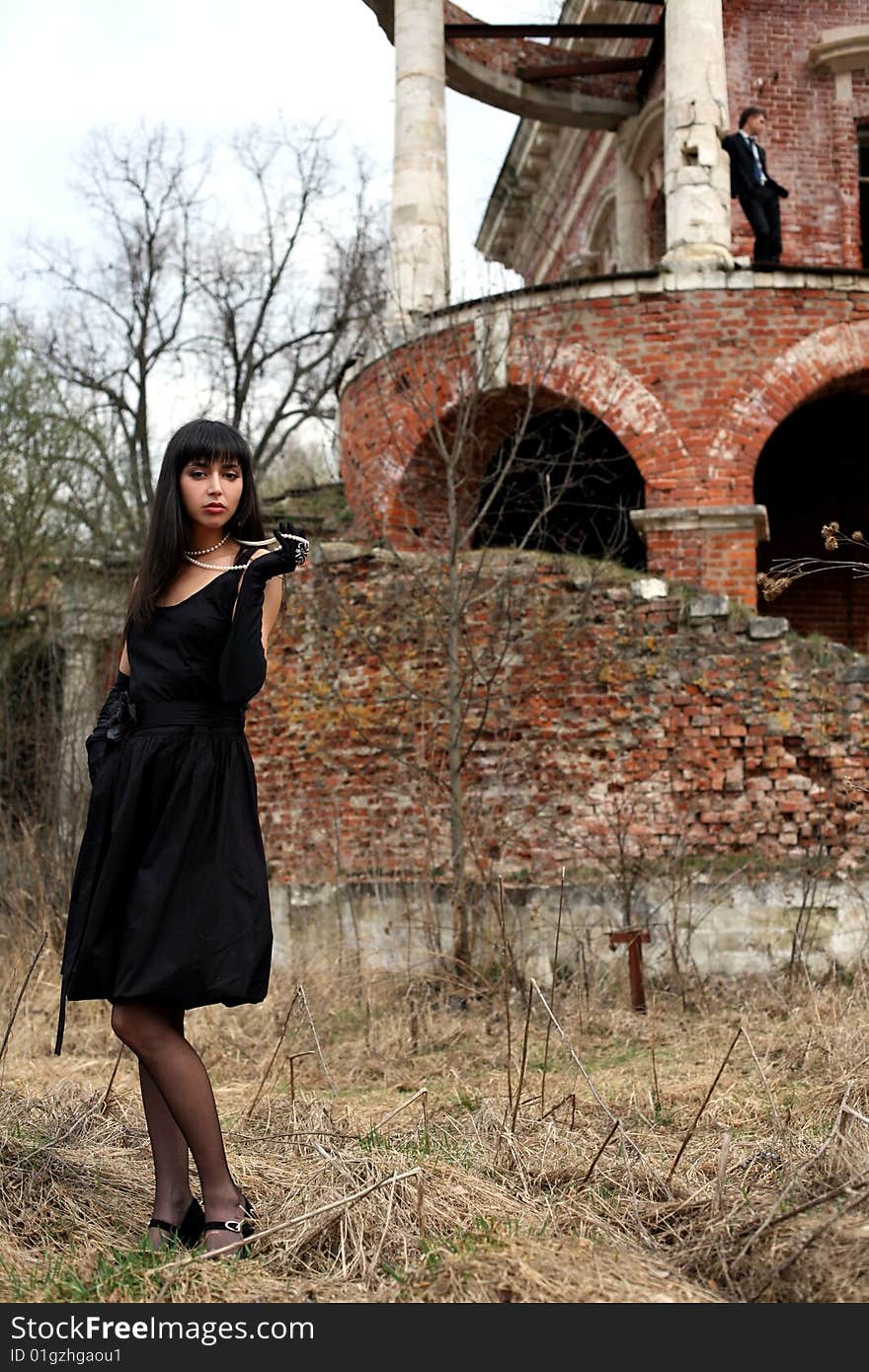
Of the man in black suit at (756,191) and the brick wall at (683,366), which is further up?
the man in black suit at (756,191)

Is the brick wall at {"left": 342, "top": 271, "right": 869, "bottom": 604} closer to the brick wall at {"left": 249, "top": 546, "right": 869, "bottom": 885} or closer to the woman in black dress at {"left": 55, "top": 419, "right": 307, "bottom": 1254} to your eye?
the brick wall at {"left": 249, "top": 546, "right": 869, "bottom": 885}

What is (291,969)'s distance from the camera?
8609 millimetres

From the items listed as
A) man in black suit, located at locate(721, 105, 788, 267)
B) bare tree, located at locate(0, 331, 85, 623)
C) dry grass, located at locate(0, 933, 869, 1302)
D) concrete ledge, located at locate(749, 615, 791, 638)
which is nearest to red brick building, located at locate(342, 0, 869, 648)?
man in black suit, located at locate(721, 105, 788, 267)

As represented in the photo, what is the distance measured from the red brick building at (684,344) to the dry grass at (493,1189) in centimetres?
493

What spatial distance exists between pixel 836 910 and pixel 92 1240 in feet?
22.5

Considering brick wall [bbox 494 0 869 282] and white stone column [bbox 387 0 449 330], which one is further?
brick wall [bbox 494 0 869 282]

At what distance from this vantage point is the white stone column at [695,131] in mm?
11773

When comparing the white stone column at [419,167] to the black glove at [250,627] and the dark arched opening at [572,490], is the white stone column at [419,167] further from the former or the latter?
the black glove at [250,627]

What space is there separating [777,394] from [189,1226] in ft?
30.8

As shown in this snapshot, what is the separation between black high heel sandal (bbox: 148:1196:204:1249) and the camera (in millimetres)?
3281

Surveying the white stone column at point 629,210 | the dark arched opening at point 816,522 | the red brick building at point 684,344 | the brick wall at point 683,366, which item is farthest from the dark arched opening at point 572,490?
the white stone column at point 629,210

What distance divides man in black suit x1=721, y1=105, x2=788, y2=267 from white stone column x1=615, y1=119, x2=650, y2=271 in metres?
4.47

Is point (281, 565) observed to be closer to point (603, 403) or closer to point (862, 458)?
point (603, 403)
